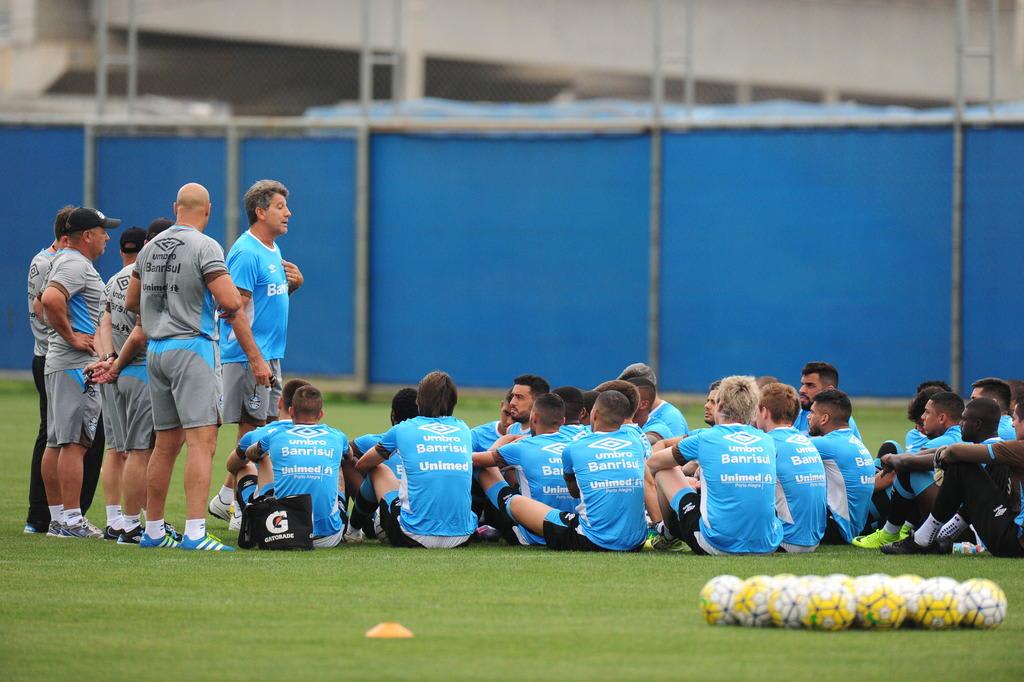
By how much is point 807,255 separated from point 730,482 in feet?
40.3

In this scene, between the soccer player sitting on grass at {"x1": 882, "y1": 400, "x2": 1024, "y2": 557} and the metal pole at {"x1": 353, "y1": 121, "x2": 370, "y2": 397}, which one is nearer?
the soccer player sitting on grass at {"x1": 882, "y1": 400, "x2": 1024, "y2": 557}

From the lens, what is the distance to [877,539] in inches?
440

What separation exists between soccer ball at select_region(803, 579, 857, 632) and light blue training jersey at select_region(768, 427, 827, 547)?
2.91 metres

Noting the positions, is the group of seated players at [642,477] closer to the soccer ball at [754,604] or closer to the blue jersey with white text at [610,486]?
the blue jersey with white text at [610,486]

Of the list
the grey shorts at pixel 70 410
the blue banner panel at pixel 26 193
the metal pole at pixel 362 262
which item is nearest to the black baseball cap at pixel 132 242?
the grey shorts at pixel 70 410

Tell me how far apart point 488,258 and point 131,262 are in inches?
471

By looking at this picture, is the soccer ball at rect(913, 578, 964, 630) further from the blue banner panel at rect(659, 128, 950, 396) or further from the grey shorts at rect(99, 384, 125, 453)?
the blue banner panel at rect(659, 128, 950, 396)

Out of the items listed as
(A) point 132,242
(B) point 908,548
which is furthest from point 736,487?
(A) point 132,242

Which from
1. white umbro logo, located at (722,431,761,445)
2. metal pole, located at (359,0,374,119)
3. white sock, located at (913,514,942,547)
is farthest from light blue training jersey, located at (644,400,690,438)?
metal pole, located at (359,0,374,119)

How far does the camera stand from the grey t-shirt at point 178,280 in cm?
996

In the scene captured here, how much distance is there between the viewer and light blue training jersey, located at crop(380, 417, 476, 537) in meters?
10.3

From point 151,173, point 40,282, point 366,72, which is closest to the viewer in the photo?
point 40,282

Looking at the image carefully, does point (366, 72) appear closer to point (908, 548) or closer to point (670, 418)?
point (670, 418)

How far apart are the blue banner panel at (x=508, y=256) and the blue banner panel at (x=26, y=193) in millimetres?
4757
